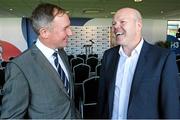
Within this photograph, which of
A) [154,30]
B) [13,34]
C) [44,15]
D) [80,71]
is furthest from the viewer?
[154,30]

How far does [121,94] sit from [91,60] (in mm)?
8215

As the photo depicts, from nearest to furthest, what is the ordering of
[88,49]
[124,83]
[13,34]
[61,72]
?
[61,72] < [124,83] < [88,49] < [13,34]

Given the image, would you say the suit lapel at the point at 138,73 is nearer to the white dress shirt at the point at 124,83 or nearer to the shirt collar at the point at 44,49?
the white dress shirt at the point at 124,83

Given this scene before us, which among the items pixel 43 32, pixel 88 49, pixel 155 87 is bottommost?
pixel 88 49

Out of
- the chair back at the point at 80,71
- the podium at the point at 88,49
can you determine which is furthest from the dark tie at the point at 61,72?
the podium at the point at 88,49

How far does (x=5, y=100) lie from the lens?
1.59 metres

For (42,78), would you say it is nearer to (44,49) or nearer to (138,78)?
(44,49)

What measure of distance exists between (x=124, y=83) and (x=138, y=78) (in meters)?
0.15

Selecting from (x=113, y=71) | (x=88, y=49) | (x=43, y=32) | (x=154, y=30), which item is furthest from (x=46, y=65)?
(x=154, y=30)

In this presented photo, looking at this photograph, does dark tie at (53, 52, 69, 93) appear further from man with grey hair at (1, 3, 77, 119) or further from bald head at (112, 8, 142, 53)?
bald head at (112, 8, 142, 53)

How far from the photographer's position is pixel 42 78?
66.4 inches

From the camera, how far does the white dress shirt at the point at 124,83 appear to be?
79.9 inches

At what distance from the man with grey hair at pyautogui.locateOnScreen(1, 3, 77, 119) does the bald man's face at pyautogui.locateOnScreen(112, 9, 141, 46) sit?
0.39 m

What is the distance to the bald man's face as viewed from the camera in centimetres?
199
